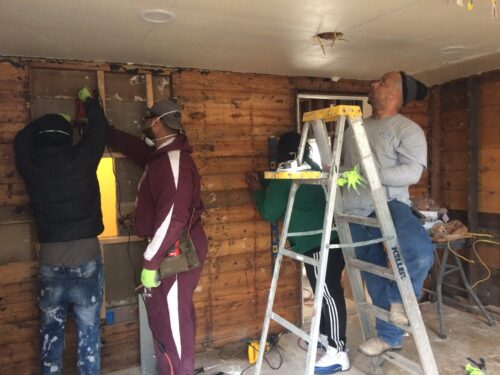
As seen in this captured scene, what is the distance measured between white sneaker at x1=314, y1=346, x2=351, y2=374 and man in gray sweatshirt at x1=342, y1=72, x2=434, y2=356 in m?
0.49

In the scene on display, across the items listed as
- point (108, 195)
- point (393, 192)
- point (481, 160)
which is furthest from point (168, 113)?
point (481, 160)

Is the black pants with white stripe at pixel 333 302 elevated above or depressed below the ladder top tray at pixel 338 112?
below

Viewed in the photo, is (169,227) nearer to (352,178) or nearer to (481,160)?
(352,178)

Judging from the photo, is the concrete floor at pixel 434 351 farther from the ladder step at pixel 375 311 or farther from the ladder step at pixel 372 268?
the ladder step at pixel 372 268

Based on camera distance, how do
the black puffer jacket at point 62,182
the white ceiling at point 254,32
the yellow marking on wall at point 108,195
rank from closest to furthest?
1. the white ceiling at point 254,32
2. the black puffer jacket at point 62,182
3. the yellow marking on wall at point 108,195

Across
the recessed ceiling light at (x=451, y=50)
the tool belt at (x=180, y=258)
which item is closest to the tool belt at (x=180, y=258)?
→ the tool belt at (x=180, y=258)

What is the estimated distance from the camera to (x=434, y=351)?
3.03 metres

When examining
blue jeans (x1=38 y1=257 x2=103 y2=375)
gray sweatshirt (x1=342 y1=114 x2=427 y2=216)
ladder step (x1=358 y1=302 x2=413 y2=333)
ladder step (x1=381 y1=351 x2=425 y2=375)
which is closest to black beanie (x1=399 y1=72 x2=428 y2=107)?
gray sweatshirt (x1=342 y1=114 x2=427 y2=216)

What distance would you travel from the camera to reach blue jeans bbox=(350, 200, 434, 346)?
2.22 metres

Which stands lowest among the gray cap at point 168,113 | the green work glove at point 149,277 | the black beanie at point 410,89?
the green work glove at point 149,277

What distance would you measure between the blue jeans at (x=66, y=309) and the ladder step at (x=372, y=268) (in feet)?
5.01

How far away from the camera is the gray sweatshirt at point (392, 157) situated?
7.23 feet

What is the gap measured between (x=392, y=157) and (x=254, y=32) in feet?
3.37

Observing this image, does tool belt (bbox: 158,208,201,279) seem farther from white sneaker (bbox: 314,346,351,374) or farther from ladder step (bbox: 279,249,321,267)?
white sneaker (bbox: 314,346,351,374)
